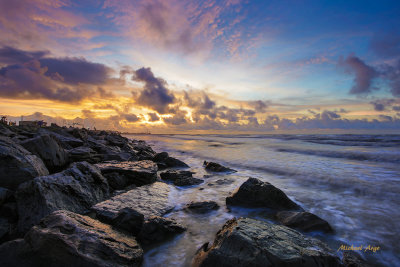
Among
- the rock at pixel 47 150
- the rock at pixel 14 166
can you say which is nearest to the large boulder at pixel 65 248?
the rock at pixel 14 166

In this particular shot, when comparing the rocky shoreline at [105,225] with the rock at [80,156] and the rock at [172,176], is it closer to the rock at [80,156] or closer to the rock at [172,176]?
the rock at [80,156]

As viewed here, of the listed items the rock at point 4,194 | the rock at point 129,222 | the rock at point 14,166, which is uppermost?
the rock at point 14,166

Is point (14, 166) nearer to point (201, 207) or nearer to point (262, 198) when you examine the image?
point (201, 207)

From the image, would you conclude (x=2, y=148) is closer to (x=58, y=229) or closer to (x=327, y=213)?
(x=58, y=229)

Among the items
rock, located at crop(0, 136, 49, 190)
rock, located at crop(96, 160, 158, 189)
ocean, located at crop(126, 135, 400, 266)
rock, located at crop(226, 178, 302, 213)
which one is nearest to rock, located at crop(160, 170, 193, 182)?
ocean, located at crop(126, 135, 400, 266)

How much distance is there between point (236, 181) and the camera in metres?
8.24

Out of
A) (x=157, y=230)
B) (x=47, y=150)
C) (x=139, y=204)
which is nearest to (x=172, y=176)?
(x=139, y=204)

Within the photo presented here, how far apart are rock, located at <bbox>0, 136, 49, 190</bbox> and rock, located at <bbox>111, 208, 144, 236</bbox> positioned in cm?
226

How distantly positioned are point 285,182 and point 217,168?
10.8 feet

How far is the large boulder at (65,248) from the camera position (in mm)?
2268

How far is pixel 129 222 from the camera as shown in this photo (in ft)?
11.4

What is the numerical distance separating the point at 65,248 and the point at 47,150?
480 cm

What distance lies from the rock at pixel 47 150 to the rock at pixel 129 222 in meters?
3.88

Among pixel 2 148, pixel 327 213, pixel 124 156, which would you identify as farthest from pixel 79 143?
pixel 327 213
